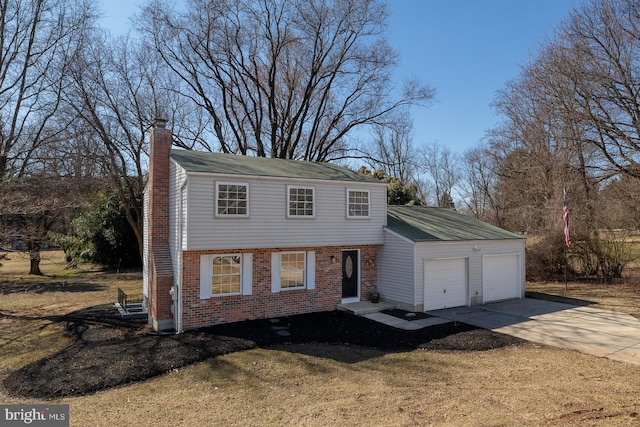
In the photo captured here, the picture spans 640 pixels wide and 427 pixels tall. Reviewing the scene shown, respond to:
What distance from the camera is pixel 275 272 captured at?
43.2 ft

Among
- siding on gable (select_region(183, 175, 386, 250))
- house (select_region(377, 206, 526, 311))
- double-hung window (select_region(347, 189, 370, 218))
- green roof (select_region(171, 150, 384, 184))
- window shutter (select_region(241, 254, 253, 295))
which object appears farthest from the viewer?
double-hung window (select_region(347, 189, 370, 218))

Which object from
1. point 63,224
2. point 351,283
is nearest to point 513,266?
point 351,283

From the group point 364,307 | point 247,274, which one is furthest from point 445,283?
point 247,274

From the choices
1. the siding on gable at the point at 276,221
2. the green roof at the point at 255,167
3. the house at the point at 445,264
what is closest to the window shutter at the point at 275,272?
the siding on gable at the point at 276,221

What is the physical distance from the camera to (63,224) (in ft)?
119

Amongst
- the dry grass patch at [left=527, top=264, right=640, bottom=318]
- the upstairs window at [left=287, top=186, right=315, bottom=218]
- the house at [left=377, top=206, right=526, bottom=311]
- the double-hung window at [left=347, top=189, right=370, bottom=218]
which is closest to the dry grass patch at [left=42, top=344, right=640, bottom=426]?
the house at [left=377, top=206, right=526, bottom=311]

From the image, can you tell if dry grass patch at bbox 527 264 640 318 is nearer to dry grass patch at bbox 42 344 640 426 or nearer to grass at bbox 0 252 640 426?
grass at bbox 0 252 640 426

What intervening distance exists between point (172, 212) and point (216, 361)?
18.1ft

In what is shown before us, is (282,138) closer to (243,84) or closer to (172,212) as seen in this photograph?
(243,84)

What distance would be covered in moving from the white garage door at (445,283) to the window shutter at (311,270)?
394 cm

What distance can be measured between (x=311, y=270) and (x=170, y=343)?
5.17 meters

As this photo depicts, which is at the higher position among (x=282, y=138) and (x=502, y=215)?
(x=282, y=138)

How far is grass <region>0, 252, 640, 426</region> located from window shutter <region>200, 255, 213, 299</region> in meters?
2.83

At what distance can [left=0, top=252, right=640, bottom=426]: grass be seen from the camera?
6.03 meters
